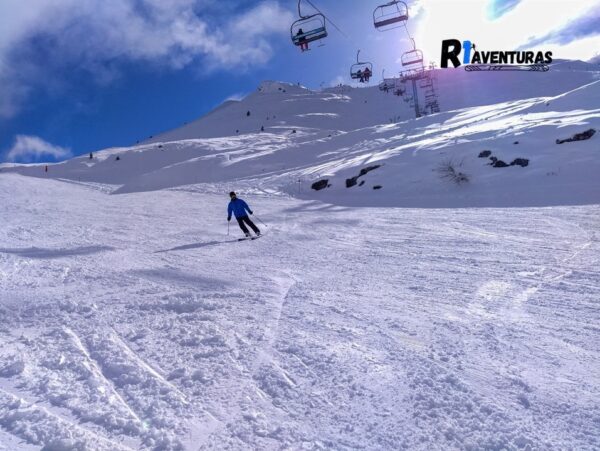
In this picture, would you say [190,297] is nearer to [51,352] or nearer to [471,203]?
[51,352]

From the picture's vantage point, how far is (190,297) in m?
5.88

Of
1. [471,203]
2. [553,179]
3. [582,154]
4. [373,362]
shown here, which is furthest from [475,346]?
[582,154]

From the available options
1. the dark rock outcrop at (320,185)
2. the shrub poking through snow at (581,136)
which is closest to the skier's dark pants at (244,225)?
the dark rock outcrop at (320,185)

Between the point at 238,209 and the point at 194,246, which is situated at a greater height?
the point at 238,209

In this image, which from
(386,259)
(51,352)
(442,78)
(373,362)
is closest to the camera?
(373,362)

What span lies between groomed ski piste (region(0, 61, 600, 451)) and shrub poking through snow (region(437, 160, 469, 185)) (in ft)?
6.58

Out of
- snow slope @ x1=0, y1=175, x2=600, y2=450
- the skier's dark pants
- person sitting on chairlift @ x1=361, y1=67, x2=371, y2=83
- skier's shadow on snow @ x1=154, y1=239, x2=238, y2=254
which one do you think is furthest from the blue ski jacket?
person sitting on chairlift @ x1=361, y1=67, x2=371, y2=83

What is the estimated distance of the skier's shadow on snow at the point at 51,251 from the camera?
901cm

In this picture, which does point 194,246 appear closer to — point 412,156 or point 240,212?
point 240,212

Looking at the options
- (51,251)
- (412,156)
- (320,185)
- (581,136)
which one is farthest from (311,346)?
(412,156)

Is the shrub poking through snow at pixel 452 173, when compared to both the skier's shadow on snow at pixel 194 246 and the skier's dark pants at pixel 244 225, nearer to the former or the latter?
the skier's dark pants at pixel 244 225

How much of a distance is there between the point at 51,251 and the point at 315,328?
7.39m

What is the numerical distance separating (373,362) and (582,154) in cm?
1567

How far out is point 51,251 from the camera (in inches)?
374
